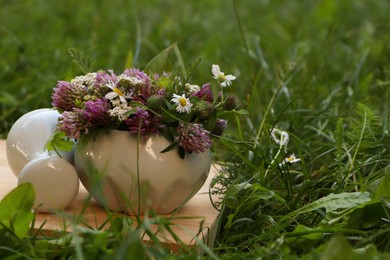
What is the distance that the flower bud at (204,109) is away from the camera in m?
1.14

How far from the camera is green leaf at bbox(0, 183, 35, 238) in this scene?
1027 millimetres

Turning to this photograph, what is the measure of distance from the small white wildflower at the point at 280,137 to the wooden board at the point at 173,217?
5.9 inches

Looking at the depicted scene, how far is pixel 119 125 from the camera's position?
3.79 feet

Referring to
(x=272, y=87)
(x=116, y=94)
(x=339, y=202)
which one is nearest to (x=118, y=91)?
(x=116, y=94)

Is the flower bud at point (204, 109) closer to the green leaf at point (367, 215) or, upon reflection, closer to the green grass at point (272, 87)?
the green grass at point (272, 87)

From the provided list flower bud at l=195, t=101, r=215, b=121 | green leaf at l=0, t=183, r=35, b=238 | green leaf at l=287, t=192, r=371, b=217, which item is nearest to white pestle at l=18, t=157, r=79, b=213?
green leaf at l=0, t=183, r=35, b=238

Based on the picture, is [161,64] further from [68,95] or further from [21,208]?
[21,208]

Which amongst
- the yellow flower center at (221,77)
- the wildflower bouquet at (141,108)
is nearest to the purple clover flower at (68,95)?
the wildflower bouquet at (141,108)

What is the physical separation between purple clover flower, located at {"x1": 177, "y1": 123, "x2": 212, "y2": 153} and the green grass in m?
0.09

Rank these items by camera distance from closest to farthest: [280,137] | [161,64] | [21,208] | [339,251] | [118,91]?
[339,251] → [21,208] → [118,91] → [161,64] → [280,137]

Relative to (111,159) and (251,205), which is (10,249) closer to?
(111,159)

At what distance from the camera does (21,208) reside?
1.03 m

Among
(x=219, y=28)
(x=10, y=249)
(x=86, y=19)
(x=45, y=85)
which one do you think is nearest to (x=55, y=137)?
(x=10, y=249)

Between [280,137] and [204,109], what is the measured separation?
1.10ft
